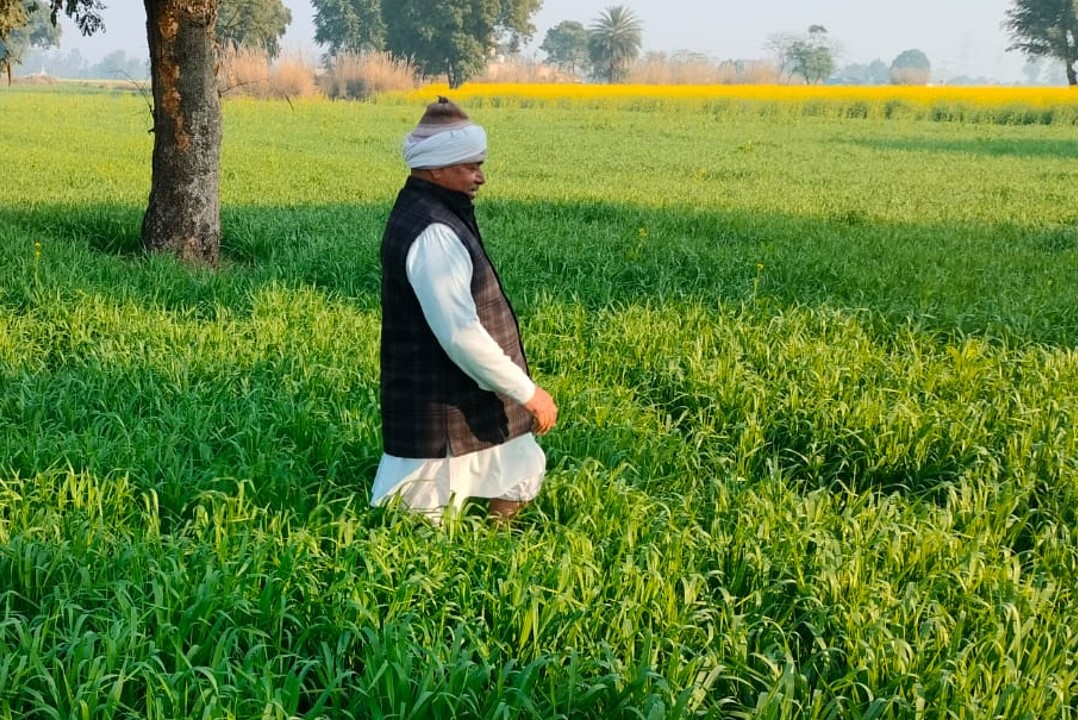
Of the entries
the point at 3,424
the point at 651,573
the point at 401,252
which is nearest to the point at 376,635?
the point at 651,573

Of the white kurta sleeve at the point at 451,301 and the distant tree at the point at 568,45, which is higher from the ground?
the distant tree at the point at 568,45

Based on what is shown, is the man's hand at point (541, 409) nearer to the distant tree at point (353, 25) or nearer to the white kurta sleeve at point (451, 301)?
the white kurta sleeve at point (451, 301)

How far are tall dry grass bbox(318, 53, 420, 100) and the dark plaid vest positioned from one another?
5250cm

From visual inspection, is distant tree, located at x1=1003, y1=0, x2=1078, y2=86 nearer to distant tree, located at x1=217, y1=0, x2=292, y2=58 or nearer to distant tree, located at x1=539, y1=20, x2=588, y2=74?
distant tree, located at x1=217, y1=0, x2=292, y2=58

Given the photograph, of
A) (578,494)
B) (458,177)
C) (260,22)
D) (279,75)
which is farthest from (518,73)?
(458,177)

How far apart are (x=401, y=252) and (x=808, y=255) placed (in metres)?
6.49

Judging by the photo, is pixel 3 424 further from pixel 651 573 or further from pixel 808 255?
pixel 808 255

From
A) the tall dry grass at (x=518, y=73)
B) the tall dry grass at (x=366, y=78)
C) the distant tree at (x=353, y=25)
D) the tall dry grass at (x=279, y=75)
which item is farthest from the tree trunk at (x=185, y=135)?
the distant tree at (x=353, y=25)

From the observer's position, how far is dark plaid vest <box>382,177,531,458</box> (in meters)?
3.11

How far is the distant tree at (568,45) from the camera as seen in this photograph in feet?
466

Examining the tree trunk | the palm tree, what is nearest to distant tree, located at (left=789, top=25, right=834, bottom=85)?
the palm tree

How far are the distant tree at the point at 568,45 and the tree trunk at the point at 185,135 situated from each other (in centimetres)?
13903

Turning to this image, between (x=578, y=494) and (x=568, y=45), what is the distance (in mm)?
147510

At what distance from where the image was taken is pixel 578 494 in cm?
375
